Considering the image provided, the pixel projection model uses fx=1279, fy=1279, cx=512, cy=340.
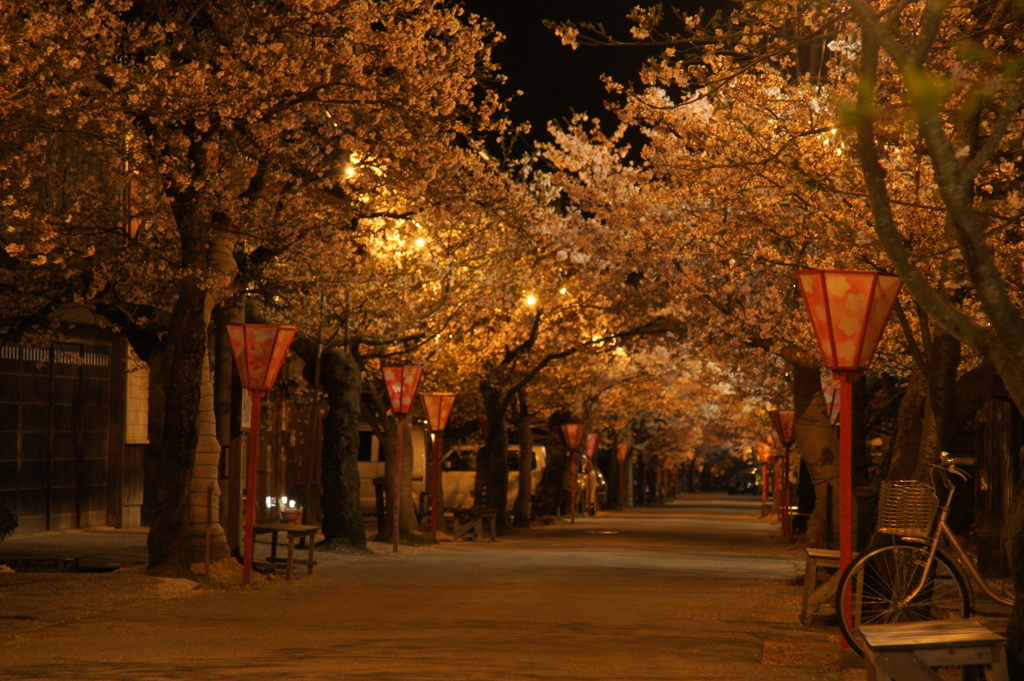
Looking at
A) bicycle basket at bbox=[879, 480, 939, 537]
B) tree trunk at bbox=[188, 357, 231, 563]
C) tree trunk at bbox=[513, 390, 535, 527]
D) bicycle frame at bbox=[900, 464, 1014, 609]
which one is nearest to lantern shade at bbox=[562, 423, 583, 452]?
tree trunk at bbox=[513, 390, 535, 527]

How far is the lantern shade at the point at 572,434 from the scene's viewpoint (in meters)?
37.6

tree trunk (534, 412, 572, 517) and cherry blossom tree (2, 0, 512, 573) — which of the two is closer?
cherry blossom tree (2, 0, 512, 573)

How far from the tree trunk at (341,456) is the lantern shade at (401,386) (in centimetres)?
74

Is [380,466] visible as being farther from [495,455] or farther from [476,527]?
[476,527]

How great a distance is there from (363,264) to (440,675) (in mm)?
12734

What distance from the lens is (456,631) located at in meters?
10.6

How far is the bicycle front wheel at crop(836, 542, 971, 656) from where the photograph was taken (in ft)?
28.8

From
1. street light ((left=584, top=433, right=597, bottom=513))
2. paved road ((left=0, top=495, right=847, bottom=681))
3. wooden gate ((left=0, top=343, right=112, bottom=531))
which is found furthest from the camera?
street light ((left=584, top=433, right=597, bottom=513))

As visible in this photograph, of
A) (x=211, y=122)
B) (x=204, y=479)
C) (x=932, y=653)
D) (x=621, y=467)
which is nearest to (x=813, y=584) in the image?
(x=932, y=653)

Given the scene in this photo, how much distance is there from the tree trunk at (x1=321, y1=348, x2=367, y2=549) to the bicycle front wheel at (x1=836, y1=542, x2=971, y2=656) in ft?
42.3

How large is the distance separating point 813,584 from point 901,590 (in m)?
3.02

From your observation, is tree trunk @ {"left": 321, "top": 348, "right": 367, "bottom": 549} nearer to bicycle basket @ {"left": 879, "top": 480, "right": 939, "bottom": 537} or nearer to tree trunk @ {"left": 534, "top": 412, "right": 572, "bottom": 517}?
bicycle basket @ {"left": 879, "top": 480, "right": 939, "bottom": 537}

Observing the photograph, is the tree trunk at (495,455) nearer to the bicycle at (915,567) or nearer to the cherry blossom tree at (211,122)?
the cherry blossom tree at (211,122)

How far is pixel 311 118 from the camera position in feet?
54.7
